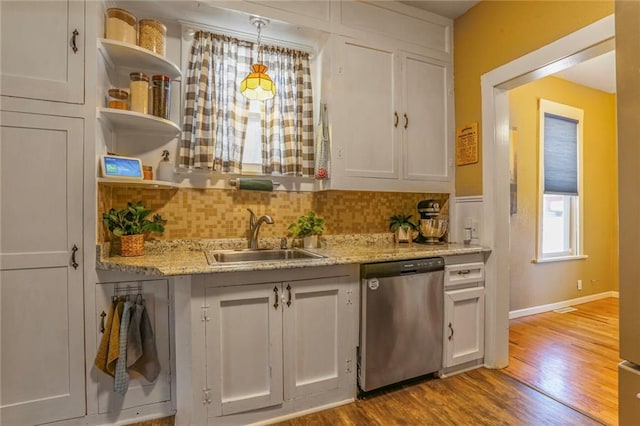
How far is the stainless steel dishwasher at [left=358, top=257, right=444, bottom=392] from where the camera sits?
6.60 feet

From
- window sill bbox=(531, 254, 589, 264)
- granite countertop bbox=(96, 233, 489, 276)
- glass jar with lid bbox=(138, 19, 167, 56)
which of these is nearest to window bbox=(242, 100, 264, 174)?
granite countertop bbox=(96, 233, 489, 276)

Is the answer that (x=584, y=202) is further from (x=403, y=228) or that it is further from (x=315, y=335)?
(x=315, y=335)

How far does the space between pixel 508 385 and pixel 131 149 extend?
9.87ft

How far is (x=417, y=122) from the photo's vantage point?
8.77ft

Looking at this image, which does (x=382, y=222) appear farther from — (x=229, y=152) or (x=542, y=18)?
(x=542, y=18)

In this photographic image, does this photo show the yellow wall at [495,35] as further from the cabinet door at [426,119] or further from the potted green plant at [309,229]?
the potted green plant at [309,229]

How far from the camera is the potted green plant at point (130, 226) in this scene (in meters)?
1.88

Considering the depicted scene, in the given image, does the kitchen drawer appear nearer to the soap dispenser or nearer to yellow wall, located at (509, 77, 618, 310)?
yellow wall, located at (509, 77, 618, 310)

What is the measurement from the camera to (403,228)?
278 cm

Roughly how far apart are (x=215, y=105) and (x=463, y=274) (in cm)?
217

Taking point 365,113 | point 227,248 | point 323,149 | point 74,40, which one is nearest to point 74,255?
point 227,248

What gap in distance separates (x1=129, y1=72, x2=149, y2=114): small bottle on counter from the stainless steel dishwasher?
1.65m

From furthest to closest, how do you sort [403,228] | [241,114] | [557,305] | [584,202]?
1. [584,202]
2. [557,305]
3. [403,228]
4. [241,114]

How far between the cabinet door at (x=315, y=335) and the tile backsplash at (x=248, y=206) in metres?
0.74
